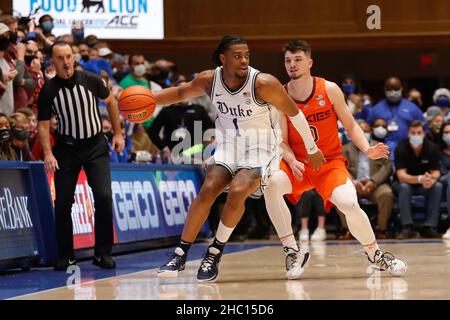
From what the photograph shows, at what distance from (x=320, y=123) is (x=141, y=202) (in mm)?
4331

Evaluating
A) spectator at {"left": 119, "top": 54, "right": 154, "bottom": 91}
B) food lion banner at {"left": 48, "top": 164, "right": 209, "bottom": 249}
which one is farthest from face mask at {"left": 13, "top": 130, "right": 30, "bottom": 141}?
spectator at {"left": 119, "top": 54, "right": 154, "bottom": 91}

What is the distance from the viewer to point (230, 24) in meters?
18.5

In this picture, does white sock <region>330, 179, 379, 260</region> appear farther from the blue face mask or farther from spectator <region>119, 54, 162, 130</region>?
spectator <region>119, 54, 162, 130</region>

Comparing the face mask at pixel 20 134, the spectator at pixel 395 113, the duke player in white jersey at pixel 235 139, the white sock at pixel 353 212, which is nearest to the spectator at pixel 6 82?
the face mask at pixel 20 134

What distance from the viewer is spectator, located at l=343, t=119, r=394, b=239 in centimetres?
1326

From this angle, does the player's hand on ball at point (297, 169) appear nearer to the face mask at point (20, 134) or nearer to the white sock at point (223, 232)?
the white sock at point (223, 232)

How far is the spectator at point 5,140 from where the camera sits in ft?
30.0

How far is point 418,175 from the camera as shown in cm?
1328

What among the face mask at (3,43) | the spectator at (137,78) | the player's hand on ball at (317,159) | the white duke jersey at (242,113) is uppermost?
the face mask at (3,43)

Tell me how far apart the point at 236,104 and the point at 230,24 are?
1183 cm

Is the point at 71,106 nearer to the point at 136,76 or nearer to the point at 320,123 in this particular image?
the point at 320,123

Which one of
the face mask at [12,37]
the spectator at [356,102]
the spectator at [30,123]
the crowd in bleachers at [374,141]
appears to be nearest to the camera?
the spectator at [30,123]

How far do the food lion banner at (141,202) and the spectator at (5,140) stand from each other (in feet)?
1.59
